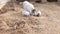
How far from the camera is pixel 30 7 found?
10.5ft

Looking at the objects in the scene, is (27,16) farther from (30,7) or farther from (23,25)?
(23,25)

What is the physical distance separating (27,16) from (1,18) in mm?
534

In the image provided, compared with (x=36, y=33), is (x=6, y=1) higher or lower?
higher

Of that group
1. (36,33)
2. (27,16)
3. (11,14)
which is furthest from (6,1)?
(36,33)

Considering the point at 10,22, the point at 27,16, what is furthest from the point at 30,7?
the point at 10,22

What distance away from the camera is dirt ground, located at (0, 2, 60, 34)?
2500mm

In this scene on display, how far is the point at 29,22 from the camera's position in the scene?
2.81 meters

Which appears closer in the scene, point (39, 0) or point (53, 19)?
point (53, 19)

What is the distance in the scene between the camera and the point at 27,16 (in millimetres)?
3078

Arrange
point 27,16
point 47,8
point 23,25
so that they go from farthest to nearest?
point 47,8, point 27,16, point 23,25

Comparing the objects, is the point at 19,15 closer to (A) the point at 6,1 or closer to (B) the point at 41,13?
(B) the point at 41,13

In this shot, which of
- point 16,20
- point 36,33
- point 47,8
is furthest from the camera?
point 47,8

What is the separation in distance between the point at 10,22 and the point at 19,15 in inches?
16.0

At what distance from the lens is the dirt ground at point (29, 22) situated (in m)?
2.50
